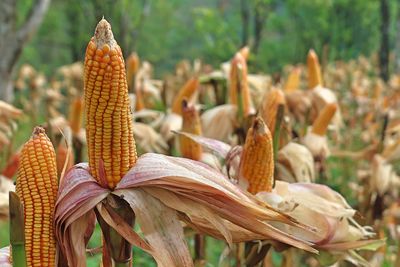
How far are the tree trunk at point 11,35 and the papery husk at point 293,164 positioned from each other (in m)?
3.92

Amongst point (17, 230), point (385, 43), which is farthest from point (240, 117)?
point (385, 43)

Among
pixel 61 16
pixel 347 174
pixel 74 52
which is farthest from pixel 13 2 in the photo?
pixel 61 16

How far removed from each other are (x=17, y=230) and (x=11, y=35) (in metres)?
4.97

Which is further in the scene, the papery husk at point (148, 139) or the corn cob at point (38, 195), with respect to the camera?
the papery husk at point (148, 139)

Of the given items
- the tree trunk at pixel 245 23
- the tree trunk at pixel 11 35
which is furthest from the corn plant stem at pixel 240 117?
the tree trunk at pixel 245 23

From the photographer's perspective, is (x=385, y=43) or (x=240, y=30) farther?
(x=240, y=30)

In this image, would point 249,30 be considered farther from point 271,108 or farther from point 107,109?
point 107,109

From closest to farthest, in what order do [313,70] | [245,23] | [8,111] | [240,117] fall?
[240,117] → [8,111] → [313,70] → [245,23]

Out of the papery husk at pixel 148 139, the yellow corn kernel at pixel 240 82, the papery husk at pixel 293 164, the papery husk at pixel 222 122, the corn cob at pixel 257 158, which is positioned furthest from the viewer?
the papery husk at pixel 148 139

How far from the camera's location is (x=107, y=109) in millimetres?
1021

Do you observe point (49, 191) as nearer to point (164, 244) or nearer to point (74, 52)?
point (164, 244)

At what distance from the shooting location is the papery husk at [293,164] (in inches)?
77.8

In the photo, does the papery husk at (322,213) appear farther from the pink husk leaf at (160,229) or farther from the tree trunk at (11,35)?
the tree trunk at (11,35)

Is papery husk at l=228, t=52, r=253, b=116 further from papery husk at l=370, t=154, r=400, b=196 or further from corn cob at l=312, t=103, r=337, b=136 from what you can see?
papery husk at l=370, t=154, r=400, b=196
